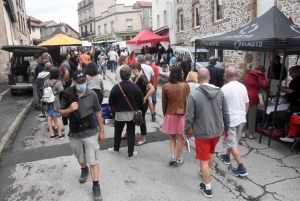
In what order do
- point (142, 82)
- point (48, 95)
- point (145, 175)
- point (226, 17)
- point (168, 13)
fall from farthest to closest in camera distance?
point (168, 13) → point (226, 17) → point (48, 95) → point (142, 82) → point (145, 175)

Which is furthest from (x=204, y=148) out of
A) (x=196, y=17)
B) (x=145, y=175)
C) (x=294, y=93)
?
(x=196, y=17)

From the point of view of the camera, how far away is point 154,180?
4.09 m

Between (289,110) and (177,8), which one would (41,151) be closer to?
(289,110)

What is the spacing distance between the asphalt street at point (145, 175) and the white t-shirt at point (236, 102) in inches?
36.8

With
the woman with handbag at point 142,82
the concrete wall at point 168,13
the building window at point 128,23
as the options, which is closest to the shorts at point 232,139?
the woman with handbag at point 142,82

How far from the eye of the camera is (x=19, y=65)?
10.6 meters

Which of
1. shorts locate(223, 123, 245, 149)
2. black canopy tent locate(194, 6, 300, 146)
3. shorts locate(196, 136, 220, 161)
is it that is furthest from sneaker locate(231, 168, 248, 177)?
black canopy tent locate(194, 6, 300, 146)

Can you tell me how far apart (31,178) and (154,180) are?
6.82 ft

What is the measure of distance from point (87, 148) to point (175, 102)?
1.62 metres

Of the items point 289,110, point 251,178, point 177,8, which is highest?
point 177,8

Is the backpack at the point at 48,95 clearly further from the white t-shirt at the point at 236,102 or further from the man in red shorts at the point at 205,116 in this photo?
the white t-shirt at the point at 236,102

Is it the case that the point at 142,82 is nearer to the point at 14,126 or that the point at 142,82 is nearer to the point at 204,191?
the point at 204,191

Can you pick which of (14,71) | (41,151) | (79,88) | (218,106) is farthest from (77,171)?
(14,71)

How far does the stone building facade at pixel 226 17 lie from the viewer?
10460 mm
